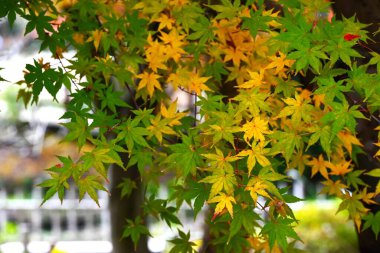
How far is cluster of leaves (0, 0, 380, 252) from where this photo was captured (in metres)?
2.15

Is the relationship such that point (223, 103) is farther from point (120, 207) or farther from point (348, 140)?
point (120, 207)

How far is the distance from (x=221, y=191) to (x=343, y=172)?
0.99 metres

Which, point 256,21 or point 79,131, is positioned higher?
point 256,21

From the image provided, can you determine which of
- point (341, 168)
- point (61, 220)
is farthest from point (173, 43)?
point (61, 220)

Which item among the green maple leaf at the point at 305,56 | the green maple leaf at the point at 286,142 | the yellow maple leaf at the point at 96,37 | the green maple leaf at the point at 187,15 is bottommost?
the green maple leaf at the point at 286,142

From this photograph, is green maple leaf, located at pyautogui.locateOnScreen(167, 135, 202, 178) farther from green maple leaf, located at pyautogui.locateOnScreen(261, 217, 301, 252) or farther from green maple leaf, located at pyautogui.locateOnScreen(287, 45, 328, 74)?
green maple leaf, located at pyautogui.locateOnScreen(287, 45, 328, 74)

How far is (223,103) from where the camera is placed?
7.92ft

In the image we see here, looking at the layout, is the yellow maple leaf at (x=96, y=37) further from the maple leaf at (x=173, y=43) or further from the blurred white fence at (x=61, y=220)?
the blurred white fence at (x=61, y=220)

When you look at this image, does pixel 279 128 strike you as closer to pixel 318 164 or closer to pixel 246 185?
pixel 318 164

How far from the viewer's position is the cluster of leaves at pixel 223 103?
2154 mm

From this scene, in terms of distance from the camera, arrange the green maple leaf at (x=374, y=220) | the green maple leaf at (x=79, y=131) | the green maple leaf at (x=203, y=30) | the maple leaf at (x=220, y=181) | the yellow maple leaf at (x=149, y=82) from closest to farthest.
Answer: the maple leaf at (x=220, y=181), the green maple leaf at (x=79, y=131), the green maple leaf at (x=203, y=30), the yellow maple leaf at (x=149, y=82), the green maple leaf at (x=374, y=220)

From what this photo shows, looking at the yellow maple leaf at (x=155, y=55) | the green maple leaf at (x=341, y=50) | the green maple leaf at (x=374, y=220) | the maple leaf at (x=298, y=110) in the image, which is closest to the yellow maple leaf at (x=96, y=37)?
the yellow maple leaf at (x=155, y=55)

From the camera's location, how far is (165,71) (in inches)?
120

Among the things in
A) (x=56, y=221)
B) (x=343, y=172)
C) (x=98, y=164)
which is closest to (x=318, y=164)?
(x=343, y=172)
